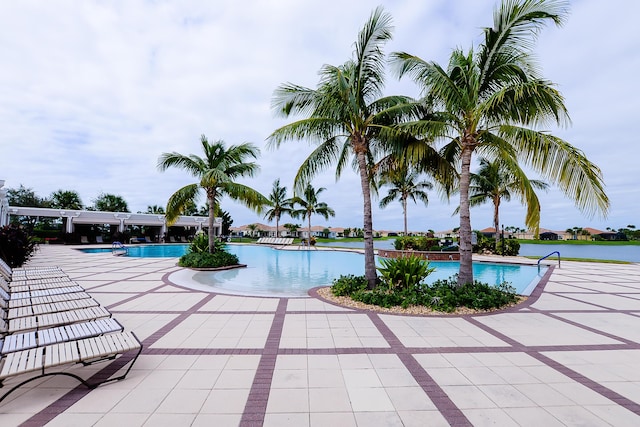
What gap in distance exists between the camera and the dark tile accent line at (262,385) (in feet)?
8.74

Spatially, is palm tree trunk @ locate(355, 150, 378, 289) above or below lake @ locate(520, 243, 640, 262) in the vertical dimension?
above

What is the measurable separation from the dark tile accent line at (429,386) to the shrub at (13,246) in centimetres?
1619

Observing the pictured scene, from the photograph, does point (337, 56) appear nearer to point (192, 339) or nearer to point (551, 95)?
point (551, 95)

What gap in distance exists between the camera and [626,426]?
2.61 meters

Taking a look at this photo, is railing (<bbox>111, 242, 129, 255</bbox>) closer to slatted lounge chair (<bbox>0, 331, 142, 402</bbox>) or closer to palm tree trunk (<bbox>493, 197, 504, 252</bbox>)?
slatted lounge chair (<bbox>0, 331, 142, 402</bbox>)

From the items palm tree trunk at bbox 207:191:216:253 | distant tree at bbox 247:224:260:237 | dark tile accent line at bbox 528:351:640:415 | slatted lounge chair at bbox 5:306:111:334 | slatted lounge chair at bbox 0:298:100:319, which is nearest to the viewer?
dark tile accent line at bbox 528:351:640:415

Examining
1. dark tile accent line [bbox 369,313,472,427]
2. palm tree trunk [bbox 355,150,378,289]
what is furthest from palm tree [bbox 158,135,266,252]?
dark tile accent line [bbox 369,313,472,427]

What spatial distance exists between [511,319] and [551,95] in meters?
4.58

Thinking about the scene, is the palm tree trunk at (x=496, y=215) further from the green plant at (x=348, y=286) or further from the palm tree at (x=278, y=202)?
the palm tree at (x=278, y=202)

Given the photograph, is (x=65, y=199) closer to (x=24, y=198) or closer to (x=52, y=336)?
(x=24, y=198)

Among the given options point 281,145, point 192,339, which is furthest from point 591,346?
point 281,145

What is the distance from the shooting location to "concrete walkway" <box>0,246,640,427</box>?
2.72m

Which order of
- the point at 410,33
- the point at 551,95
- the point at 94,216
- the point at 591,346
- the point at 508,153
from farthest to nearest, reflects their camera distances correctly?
1. the point at 94,216
2. the point at 410,33
3. the point at 508,153
4. the point at 551,95
5. the point at 591,346

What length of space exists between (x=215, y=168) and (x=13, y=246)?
9.32 m
